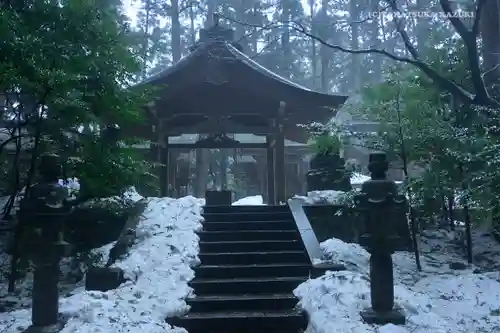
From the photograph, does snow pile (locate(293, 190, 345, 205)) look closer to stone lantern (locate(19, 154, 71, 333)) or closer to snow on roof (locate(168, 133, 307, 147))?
stone lantern (locate(19, 154, 71, 333))

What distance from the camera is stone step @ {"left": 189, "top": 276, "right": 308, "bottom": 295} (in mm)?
6141

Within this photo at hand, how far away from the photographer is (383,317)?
15.7 feet

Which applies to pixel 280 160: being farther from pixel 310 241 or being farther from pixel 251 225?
pixel 310 241

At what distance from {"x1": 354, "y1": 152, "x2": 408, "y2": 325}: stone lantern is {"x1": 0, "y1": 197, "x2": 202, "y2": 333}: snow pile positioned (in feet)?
7.20

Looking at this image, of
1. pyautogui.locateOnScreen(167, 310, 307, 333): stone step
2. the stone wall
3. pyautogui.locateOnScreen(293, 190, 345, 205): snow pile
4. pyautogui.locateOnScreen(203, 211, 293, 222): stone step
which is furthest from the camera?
pyautogui.locateOnScreen(293, 190, 345, 205): snow pile

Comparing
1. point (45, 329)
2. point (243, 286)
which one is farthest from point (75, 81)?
point (243, 286)

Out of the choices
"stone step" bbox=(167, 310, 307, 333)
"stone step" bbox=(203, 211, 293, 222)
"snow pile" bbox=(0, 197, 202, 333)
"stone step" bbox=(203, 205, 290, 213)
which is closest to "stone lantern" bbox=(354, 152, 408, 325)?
"stone step" bbox=(167, 310, 307, 333)

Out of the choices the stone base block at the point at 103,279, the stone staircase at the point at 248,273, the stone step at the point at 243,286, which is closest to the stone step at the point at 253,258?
the stone staircase at the point at 248,273

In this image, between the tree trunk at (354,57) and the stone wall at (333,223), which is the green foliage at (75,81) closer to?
Answer: the stone wall at (333,223)

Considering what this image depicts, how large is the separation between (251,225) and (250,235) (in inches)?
14.6

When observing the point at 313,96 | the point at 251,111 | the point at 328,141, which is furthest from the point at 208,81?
the point at 328,141

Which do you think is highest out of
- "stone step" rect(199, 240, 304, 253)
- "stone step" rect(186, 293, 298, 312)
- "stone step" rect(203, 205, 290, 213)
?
"stone step" rect(203, 205, 290, 213)

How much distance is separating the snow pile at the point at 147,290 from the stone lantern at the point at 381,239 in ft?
7.20

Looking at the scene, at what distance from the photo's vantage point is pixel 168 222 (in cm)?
782
